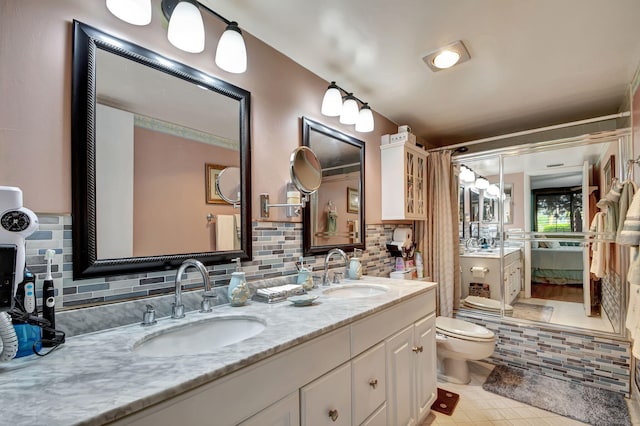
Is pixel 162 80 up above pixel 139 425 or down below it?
above

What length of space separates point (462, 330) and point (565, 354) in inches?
32.3

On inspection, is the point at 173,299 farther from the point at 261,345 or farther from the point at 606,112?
the point at 606,112

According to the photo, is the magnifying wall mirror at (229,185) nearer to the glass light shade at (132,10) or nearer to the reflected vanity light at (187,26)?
the reflected vanity light at (187,26)

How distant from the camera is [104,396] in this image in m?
0.63

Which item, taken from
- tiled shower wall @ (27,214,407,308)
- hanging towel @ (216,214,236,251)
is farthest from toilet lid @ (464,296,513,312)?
hanging towel @ (216,214,236,251)

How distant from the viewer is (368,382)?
1.33 m

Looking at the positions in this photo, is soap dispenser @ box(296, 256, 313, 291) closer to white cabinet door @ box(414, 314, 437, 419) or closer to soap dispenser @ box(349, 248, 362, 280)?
soap dispenser @ box(349, 248, 362, 280)

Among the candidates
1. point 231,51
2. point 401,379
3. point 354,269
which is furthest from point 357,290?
point 231,51

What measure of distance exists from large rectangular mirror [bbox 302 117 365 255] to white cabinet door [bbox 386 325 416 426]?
2.28 ft

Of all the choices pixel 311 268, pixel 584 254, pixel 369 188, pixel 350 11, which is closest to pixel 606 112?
pixel 584 254

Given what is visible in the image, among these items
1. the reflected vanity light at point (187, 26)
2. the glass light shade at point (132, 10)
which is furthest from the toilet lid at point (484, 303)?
the glass light shade at point (132, 10)

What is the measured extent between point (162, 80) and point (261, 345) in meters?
1.10

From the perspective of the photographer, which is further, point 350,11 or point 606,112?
point 606,112

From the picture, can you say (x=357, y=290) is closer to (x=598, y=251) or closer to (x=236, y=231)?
(x=236, y=231)
